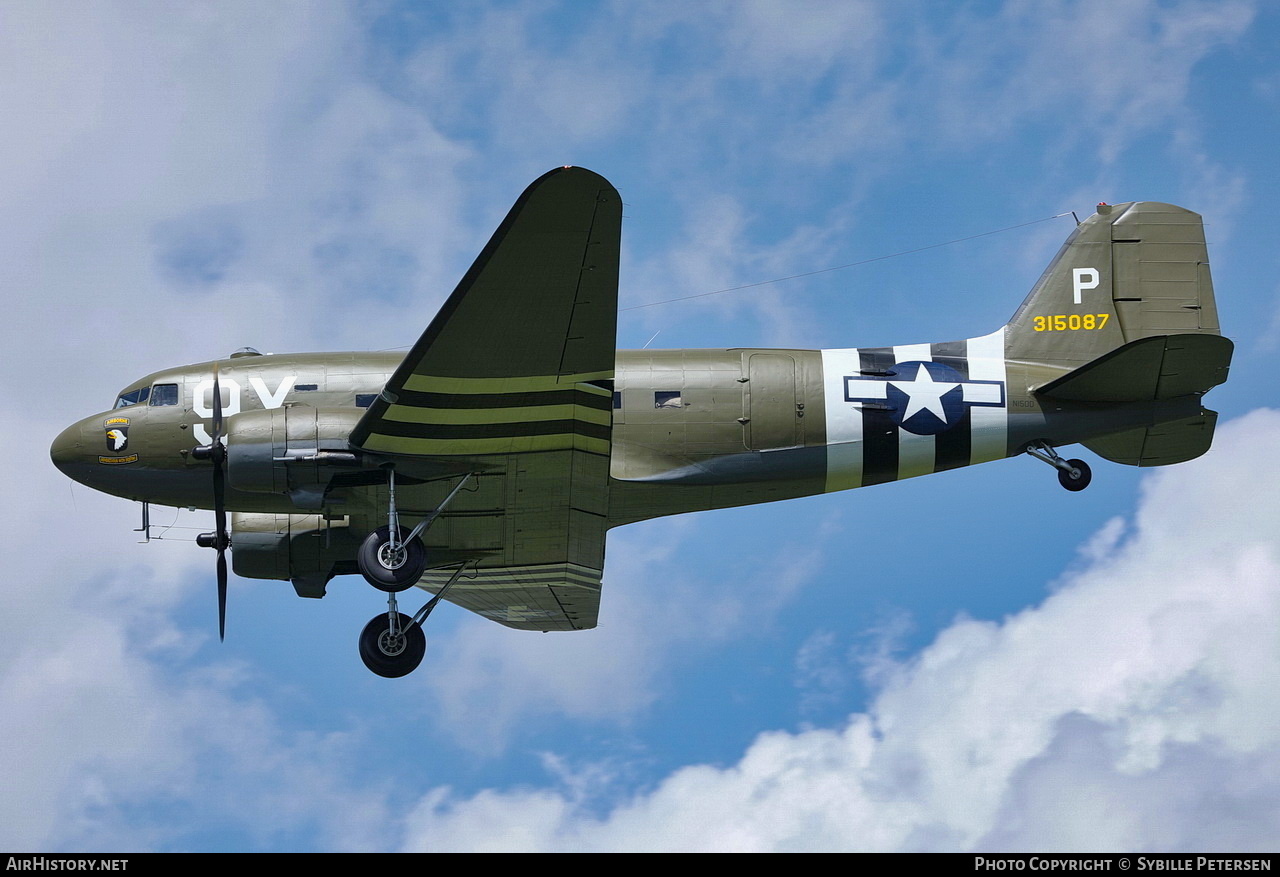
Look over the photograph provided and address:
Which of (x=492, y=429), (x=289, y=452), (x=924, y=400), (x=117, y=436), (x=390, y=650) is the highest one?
(x=924, y=400)

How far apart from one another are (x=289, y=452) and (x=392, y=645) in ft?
12.2

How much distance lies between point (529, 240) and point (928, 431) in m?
6.83

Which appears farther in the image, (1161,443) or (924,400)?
(1161,443)

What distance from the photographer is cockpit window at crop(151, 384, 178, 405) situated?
2027 centimetres

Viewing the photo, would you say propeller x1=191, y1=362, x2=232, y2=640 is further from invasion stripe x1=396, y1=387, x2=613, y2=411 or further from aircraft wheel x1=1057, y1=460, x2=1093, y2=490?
aircraft wheel x1=1057, y1=460, x2=1093, y2=490

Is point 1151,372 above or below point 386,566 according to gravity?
above

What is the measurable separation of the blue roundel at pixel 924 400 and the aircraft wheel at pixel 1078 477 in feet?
A: 5.73

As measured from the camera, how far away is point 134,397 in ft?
67.1

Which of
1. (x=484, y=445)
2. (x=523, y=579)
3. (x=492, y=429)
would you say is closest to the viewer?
(x=492, y=429)

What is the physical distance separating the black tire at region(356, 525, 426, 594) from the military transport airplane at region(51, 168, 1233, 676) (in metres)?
0.03

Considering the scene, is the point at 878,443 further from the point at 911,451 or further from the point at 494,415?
the point at 494,415

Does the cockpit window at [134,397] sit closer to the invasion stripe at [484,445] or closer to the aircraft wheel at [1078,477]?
the invasion stripe at [484,445]

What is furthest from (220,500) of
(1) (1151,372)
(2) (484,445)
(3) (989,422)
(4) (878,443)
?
(1) (1151,372)
